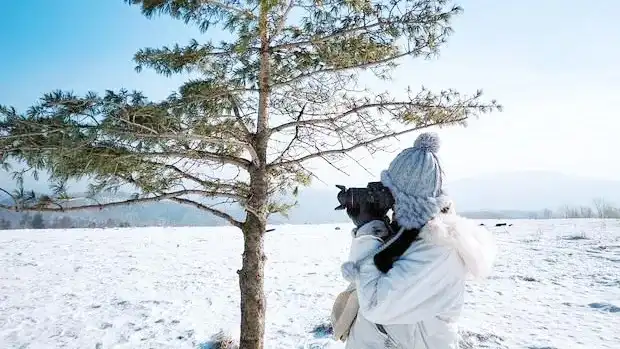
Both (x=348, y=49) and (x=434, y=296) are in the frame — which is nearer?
(x=434, y=296)

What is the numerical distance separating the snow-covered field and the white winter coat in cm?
487

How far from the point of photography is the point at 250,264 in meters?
4.67

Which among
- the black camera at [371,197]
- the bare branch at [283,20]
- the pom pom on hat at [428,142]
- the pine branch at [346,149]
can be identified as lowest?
the black camera at [371,197]

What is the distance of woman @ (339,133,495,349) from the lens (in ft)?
5.41

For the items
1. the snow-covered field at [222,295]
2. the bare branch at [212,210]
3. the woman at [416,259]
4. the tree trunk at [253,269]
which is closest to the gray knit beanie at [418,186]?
the woman at [416,259]

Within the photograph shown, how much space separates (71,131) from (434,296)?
3.00m

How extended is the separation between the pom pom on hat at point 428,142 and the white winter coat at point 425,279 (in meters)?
0.30

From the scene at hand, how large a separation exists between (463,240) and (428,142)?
44 centimetres

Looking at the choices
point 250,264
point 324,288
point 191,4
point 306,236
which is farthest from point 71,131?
point 306,236

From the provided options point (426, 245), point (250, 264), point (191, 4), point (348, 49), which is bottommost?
point (250, 264)

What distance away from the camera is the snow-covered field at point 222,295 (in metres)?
6.96

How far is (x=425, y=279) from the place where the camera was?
5.38ft

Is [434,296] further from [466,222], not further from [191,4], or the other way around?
[191,4]

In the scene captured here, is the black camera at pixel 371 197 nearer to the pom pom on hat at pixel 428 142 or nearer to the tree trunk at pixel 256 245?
the pom pom on hat at pixel 428 142
